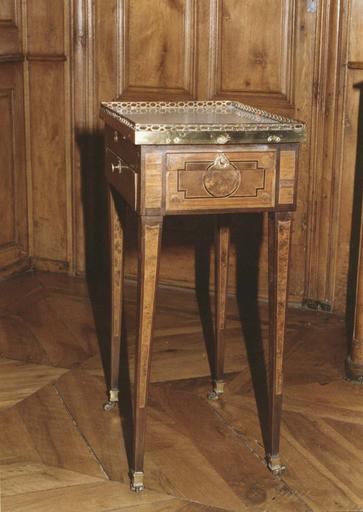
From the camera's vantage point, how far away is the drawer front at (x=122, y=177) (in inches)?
80.5

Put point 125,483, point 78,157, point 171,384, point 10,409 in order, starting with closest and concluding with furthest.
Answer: point 125,483 < point 10,409 < point 171,384 < point 78,157

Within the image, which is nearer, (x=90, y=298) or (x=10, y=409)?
(x=10, y=409)

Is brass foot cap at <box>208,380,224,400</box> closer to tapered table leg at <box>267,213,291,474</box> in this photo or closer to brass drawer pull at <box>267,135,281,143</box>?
tapered table leg at <box>267,213,291,474</box>

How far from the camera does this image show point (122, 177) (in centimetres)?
219

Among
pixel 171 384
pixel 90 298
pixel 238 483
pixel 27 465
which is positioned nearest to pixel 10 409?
pixel 27 465

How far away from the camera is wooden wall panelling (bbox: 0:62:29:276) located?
3816mm

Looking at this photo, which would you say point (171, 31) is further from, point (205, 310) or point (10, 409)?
point (10, 409)

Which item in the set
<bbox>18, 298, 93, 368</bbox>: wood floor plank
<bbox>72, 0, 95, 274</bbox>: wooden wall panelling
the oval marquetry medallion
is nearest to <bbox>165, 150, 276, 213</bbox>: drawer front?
the oval marquetry medallion

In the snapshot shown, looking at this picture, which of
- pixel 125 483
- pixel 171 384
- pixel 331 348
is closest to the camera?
pixel 125 483

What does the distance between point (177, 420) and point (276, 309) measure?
1.87 ft

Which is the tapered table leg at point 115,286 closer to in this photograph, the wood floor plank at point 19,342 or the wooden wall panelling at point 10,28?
the wood floor plank at point 19,342

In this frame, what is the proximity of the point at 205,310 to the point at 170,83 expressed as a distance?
0.94m

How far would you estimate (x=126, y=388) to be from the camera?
9.02ft

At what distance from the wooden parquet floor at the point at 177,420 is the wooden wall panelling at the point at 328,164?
143 millimetres
